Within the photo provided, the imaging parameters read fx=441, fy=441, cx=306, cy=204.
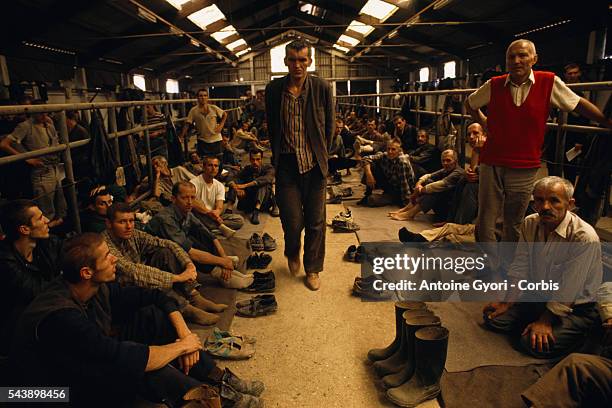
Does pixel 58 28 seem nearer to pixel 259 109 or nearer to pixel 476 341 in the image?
pixel 259 109

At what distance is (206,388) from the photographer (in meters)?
1.76

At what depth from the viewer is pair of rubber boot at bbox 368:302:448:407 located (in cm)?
195

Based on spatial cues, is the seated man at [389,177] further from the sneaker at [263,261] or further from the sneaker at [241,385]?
the sneaker at [241,385]

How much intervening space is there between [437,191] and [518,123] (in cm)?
194

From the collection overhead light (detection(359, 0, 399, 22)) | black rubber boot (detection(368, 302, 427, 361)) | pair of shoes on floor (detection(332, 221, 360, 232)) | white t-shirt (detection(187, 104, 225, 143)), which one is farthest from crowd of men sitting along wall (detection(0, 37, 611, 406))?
overhead light (detection(359, 0, 399, 22))

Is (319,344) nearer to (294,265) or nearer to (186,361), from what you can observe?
(186,361)

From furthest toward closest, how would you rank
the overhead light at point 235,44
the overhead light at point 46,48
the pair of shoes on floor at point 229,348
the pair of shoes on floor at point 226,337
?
1. the overhead light at point 235,44
2. the overhead light at point 46,48
3. the pair of shoes on floor at point 226,337
4. the pair of shoes on floor at point 229,348

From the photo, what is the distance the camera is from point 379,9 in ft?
42.4

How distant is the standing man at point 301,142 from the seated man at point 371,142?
4.59 metres

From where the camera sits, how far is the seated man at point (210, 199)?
4371 millimetres

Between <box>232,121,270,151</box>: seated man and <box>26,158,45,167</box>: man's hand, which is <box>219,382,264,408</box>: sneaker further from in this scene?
<box>232,121,270,151</box>: seated man

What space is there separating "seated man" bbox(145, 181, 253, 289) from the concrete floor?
213 millimetres

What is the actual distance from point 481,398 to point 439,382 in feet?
0.60

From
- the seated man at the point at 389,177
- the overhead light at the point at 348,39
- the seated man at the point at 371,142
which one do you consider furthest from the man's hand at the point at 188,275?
the overhead light at the point at 348,39
